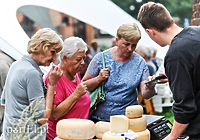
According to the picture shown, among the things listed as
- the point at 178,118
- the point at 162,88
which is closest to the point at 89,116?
the point at 178,118

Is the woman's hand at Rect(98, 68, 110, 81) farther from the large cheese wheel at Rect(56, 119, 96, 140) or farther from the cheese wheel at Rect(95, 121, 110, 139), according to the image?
the large cheese wheel at Rect(56, 119, 96, 140)

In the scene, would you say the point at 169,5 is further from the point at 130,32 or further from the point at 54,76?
the point at 54,76

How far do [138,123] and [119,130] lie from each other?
1.14ft

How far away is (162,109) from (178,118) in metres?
6.37

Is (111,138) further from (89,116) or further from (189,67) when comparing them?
(89,116)

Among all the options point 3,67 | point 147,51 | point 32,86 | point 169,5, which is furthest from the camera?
point 169,5

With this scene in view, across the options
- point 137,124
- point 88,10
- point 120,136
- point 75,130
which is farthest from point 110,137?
point 88,10

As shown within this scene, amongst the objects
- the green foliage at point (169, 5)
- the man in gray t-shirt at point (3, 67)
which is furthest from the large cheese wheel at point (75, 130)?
the green foliage at point (169, 5)

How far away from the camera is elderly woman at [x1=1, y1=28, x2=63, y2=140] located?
9.05 ft

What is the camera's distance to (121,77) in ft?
11.5

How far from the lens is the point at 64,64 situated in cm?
326

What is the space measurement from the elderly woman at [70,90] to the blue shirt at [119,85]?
0.22 m

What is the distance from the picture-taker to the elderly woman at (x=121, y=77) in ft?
→ 11.4

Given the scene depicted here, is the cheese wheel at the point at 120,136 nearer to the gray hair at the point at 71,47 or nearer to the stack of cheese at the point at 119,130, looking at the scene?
the stack of cheese at the point at 119,130
